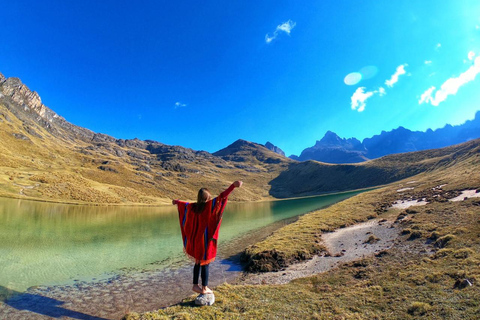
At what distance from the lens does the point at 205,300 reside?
885 cm

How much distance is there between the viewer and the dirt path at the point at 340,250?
602 inches

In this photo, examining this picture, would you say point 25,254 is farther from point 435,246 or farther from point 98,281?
point 435,246

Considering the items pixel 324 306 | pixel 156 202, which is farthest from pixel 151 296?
pixel 156 202

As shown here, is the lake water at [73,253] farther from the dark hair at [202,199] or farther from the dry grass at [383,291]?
the dark hair at [202,199]

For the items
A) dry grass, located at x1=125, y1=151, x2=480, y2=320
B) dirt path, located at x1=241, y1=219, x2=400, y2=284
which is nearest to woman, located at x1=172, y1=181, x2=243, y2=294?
dry grass, located at x1=125, y1=151, x2=480, y2=320

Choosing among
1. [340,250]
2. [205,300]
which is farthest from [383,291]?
[340,250]

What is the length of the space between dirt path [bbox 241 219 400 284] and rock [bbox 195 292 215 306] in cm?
649

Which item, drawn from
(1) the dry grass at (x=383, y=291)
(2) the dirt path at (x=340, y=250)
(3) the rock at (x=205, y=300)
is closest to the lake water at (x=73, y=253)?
(2) the dirt path at (x=340, y=250)

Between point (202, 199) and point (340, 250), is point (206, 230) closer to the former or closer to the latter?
point (202, 199)

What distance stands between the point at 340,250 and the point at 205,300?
15.2m

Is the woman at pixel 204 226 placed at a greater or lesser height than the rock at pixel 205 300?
greater

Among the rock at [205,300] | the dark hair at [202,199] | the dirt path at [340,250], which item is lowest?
the dirt path at [340,250]

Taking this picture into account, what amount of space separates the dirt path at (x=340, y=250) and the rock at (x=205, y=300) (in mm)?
6489

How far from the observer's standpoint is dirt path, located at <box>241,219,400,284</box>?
1528 cm
